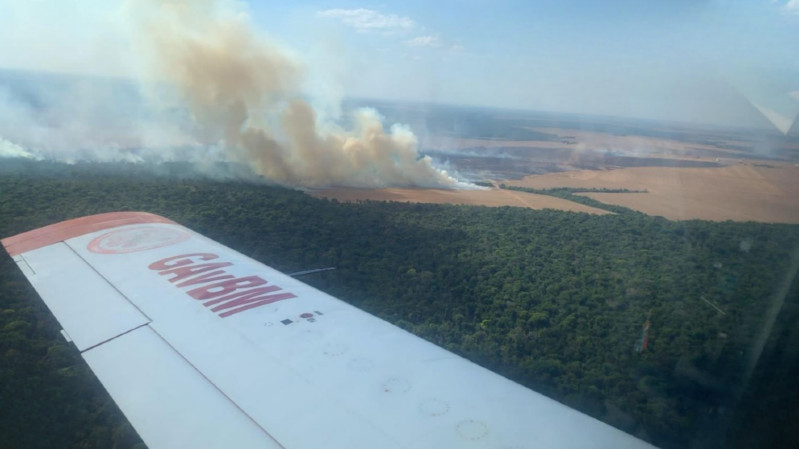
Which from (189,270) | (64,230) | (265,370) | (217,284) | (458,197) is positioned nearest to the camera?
(265,370)

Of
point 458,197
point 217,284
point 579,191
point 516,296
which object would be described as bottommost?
point 579,191

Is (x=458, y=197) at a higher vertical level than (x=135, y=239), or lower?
lower

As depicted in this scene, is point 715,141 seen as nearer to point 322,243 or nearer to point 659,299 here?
point 659,299

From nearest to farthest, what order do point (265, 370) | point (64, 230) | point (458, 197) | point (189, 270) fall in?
point (265, 370)
point (189, 270)
point (64, 230)
point (458, 197)

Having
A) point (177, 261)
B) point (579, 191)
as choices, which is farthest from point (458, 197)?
point (177, 261)

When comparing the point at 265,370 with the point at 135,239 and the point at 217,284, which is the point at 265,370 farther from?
the point at 135,239

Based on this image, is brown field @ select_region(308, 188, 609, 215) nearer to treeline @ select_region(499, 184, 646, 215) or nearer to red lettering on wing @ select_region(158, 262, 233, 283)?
treeline @ select_region(499, 184, 646, 215)

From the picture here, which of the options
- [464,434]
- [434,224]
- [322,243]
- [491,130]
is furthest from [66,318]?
[491,130]
